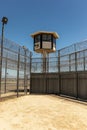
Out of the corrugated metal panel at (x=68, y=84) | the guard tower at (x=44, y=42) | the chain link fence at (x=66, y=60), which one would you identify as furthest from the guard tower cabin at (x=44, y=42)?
the corrugated metal panel at (x=68, y=84)

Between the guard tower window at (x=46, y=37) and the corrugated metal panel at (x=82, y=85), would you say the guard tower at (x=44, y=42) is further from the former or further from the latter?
the corrugated metal panel at (x=82, y=85)

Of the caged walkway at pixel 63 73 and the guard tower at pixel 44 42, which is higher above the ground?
the guard tower at pixel 44 42

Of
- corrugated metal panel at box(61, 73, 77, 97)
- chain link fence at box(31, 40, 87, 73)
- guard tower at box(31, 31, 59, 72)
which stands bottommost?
corrugated metal panel at box(61, 73, 77, 97)

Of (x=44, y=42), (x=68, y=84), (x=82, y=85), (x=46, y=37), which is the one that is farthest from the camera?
(x=46, y=37)

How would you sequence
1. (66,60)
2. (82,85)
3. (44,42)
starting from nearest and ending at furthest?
(82,85) < (66,60) < (44,42)

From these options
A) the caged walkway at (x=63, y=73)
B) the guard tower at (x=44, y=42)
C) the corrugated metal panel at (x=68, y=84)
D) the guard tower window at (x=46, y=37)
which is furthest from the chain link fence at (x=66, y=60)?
the guard tower window at (x=46, y=37)

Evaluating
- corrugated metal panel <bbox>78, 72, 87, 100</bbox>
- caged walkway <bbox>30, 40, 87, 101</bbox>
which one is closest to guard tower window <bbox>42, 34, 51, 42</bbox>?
caged walkway <bbox>30, 40, 87, 101</bbox>

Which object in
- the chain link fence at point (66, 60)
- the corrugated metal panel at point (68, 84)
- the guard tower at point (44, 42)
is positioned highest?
the guard tower at point (44, 42)

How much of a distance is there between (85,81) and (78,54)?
2581 mm

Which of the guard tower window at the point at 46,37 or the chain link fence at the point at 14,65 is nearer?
the chain link fence at the point at 14,65

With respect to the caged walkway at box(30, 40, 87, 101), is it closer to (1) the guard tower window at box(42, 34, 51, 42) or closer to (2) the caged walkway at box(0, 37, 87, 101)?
(2) the caged walkway at box(0, 37, 87, 101)

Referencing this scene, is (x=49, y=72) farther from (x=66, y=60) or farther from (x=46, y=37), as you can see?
(x=46, y=37)

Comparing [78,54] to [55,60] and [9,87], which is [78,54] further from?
[9,87]

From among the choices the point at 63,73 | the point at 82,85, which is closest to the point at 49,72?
the point at 63,73
